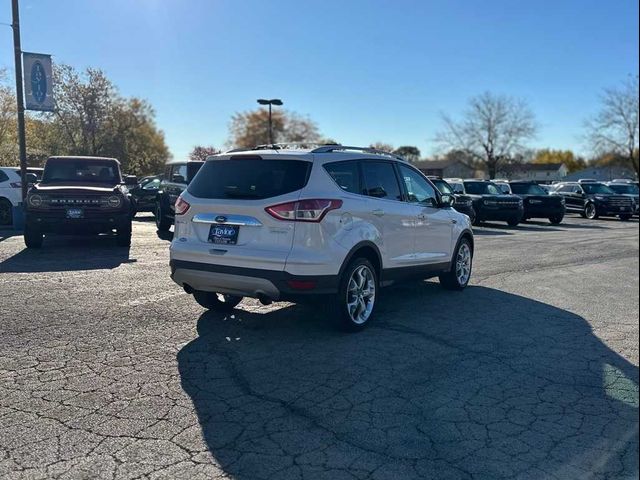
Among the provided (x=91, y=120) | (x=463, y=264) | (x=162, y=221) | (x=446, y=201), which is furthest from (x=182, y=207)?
(x=91, y=120)

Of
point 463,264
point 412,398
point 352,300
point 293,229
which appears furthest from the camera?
point 463,264

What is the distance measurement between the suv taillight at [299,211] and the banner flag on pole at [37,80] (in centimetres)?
1416

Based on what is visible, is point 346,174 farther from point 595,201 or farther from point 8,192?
point 595,201

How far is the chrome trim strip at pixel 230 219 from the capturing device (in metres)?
5.47

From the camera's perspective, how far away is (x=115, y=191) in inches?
464

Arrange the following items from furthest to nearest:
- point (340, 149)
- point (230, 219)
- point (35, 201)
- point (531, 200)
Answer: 1. point (531, 200)
2. point (35, 201)
3. point (340, 149)
4. point (230, 219)

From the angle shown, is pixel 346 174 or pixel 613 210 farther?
pixel 613 210

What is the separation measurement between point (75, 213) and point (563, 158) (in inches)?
4875

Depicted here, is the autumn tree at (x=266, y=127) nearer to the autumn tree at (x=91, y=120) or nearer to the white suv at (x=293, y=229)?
the autumn tree at (x=91, y=120)

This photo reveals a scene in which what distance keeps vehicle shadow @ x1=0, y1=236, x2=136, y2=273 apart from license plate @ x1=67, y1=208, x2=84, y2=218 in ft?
2.32

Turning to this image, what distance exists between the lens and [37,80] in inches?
655

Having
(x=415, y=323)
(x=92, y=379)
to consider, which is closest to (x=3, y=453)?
(x=92, y=379)

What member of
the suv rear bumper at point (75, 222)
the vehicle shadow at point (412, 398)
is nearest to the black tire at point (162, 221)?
the suv rear bumper at point (75, 222)

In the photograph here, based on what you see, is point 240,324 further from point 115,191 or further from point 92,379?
point 115,191
